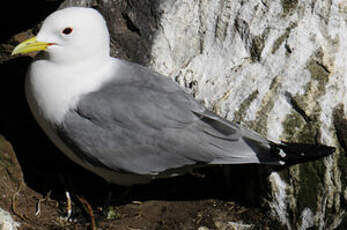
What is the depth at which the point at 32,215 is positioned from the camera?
3785 mm

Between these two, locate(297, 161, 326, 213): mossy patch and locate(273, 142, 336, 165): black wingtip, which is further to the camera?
locate(297, 161, 326, 213): mossy patch

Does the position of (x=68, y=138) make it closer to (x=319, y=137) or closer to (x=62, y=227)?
(x=62, y=227)

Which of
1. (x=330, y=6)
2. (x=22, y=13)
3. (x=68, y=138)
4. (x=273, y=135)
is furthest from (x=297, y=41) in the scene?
(x=22, y=13)

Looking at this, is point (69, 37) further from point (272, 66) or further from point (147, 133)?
point (272, 66)

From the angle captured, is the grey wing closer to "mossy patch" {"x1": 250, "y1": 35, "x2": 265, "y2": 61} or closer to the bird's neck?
the bird's neck

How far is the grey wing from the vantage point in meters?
Answer: 3.48

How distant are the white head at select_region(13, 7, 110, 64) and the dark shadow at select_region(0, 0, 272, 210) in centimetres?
78

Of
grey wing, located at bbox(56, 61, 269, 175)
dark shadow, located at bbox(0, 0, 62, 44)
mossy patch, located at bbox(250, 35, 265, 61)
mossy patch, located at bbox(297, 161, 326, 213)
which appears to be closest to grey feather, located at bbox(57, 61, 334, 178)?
grey wing, located at bbox(56, 61, 269, 175)

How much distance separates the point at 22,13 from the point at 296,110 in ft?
9.00

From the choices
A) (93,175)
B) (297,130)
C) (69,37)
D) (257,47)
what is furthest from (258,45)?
(93,175)

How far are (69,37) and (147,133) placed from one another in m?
0.87

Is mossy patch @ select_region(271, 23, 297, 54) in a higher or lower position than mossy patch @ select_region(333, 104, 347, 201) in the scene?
higher

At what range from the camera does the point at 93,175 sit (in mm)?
4328

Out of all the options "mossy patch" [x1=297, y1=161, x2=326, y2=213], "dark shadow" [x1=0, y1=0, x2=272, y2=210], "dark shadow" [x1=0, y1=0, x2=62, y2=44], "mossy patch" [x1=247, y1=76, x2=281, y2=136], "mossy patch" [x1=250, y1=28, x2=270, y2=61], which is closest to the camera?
"mossy patch" [x1=297, y1=161, x2=326, y2=213]
